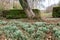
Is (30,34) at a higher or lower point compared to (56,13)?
higher

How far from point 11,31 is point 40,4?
54.5 feet

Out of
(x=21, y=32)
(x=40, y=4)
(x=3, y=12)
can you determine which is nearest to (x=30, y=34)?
(x=21, y=32)

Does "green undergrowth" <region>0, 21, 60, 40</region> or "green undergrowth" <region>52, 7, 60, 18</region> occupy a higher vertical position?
"green undergrowth" <region>0, 21, 60, 40</region>

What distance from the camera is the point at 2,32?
7477 mm

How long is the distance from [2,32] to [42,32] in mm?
1534

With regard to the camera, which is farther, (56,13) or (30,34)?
(56,13)

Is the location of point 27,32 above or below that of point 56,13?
above

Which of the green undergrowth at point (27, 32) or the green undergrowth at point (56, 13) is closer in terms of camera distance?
the green undergrowth at point (27, 32)

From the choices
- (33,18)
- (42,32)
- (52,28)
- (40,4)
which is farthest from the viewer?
(40,4)

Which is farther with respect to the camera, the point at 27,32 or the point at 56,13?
the point at 56,13

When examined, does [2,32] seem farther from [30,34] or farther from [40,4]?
[40,4]

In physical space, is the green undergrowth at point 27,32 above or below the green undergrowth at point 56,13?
above

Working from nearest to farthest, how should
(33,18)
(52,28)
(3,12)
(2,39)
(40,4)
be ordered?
(2,39) → (52,28) → (33,18) → (3,12) → (40,4)

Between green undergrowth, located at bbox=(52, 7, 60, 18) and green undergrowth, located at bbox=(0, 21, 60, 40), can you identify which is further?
green undergrowth, located at bbox=(52, 7, 60, 18)
